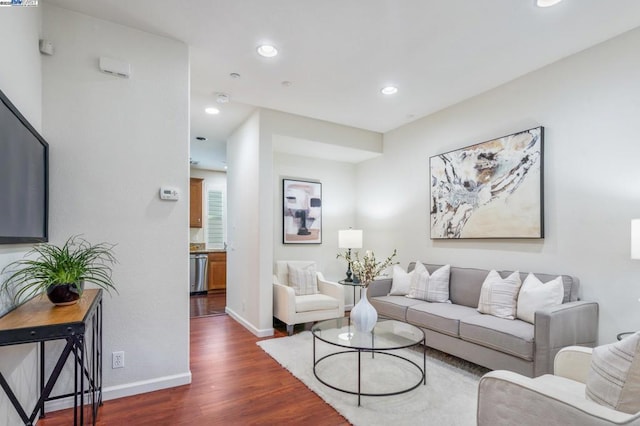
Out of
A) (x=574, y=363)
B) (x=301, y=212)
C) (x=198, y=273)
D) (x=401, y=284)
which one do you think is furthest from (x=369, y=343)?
(x=198, y=273)

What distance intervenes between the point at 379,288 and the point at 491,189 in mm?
1728

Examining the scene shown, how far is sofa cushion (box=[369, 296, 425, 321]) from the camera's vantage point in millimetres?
3689

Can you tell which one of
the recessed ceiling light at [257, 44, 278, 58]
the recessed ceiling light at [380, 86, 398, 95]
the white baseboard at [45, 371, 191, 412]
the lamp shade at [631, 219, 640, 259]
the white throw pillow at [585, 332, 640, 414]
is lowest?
the white baseboard at [45, 371, 191, 412]

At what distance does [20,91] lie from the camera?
1.95m

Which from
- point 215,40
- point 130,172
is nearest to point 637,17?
point 215,40

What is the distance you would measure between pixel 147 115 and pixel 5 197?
4.42 ft

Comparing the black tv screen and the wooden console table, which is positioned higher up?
the black tv screen

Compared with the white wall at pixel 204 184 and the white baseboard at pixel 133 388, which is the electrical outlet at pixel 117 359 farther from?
the white wall at pixel 204 184

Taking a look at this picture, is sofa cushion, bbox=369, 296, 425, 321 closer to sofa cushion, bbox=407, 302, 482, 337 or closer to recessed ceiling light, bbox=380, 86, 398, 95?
sofa cushion, bbox=407, 302, 482, 337

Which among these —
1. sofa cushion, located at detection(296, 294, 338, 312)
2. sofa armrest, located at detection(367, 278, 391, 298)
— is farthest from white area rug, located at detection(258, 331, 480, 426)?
sofa armrest, located at detection(367, 278, 391, 298)

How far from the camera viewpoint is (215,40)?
2803 millimetres

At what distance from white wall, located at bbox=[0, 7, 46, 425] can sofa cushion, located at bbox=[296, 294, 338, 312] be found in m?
2.55

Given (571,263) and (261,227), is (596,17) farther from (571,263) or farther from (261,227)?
(261,227)

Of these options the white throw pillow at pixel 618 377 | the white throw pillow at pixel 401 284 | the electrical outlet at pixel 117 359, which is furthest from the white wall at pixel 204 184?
the white throw pillow at pixel 618 377
